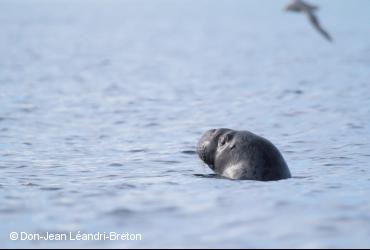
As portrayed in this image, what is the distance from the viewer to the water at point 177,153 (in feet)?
35.3

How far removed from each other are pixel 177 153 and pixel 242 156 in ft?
11.7

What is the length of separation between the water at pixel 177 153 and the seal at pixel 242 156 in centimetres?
27

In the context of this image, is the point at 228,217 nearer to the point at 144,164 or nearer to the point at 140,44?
the point at 144,164

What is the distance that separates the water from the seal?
269mm

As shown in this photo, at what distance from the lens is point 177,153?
1742 centimetres

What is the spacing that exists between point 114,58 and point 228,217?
41655 millimetres

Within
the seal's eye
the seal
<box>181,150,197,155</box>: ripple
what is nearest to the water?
<box>181,150,197,155</box>: ripple

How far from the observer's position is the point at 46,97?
93.8 ft

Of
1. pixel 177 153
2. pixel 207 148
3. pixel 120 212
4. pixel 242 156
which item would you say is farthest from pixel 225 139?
pixel 120 212

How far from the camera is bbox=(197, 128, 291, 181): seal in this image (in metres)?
13.7

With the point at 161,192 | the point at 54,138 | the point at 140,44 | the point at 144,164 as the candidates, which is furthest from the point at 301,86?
A: the point at 140,44

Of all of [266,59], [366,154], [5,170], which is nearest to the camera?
[5,170]

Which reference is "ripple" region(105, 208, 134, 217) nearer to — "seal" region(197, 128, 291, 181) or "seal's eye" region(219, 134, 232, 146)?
"seal" region(197, 128, 291, 181)

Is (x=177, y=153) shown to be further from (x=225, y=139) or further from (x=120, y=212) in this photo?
(x=120, y=212)
